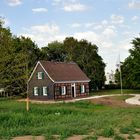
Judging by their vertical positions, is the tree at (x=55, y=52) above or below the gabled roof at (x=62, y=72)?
above

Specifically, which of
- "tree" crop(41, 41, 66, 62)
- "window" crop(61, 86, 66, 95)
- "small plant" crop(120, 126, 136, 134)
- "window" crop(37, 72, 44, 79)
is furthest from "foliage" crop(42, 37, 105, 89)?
"small plant" crop(120, 126, 136, 134)

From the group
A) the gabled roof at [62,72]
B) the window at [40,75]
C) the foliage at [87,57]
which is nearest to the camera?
the gabled roof at [62,72]

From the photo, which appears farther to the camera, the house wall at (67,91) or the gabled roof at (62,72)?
the gabled roof at (62,72)

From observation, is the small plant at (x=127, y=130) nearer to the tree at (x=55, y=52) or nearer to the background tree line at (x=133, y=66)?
the background tree line at (x=133, y=66)

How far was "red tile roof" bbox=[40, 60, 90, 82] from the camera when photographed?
56297mm

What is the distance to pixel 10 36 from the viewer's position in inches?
1156

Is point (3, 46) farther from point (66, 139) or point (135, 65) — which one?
point (135, 65)

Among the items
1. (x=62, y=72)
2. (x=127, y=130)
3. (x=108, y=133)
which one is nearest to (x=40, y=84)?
(x=62, y=72)

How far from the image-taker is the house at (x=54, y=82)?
55.3 meters

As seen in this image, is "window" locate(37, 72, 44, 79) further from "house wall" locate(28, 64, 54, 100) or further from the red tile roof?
the red tile roof

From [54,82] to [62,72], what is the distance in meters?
4.45

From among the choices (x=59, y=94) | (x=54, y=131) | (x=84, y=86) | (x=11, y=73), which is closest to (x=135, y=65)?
(x=84, y=86)

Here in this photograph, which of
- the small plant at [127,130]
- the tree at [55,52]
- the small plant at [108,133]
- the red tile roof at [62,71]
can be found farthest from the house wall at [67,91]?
the small plant at [108,133]

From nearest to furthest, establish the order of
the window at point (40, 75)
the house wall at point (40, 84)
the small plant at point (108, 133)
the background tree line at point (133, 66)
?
the small plant at point (108, 133)
the house wall at point (40, 84)
the window at point (40, 75)
the background tree line at point (133, 66)
